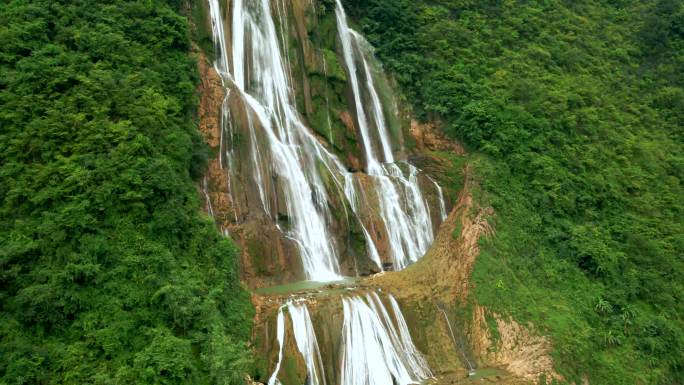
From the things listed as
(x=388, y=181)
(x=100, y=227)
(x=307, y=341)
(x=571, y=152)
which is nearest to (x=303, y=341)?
(x=307, y=341)

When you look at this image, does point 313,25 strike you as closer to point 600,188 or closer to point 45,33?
point 45,33

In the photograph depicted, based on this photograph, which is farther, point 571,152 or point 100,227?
point 571,152

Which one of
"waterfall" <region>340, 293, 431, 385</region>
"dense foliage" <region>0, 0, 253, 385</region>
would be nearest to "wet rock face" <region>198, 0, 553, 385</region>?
"waterfall" <region>340, 293, 431, 385</region>

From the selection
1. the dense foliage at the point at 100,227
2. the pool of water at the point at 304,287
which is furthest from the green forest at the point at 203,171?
the pool of water at the point at 304,287

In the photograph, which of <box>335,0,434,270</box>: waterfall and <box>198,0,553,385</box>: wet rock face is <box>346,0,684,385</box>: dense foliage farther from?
<box>335,0,434,270</box>: waterfall

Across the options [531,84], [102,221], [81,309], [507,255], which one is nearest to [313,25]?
[531,84]

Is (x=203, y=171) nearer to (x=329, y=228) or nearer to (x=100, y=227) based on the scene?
(x=329, y=228)

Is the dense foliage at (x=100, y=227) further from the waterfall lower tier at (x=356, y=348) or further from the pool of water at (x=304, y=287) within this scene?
the pool of water at (x=304, y=287)

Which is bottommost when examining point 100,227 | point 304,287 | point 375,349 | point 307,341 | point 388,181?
point 375,349
